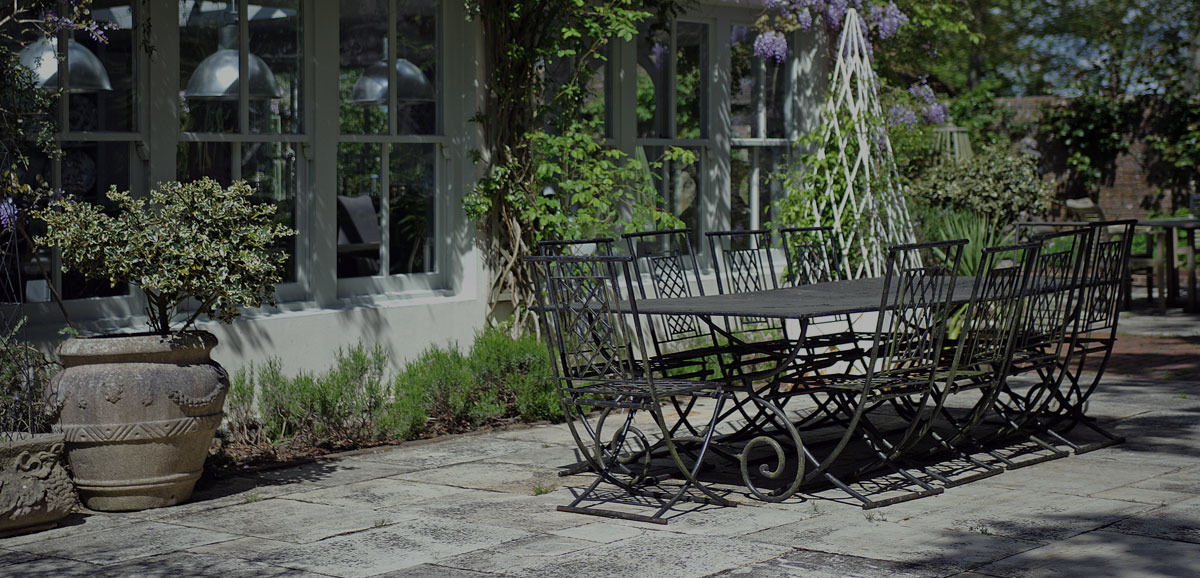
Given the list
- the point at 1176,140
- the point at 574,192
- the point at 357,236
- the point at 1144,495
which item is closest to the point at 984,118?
the point at 1176,140

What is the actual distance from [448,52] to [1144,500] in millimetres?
4823

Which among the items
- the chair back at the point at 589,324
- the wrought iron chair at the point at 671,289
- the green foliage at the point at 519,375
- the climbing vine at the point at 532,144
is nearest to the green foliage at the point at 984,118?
the wrought iron chair at the point at 671,289

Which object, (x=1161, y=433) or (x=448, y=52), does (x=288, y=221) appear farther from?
(x=1161, y=433)

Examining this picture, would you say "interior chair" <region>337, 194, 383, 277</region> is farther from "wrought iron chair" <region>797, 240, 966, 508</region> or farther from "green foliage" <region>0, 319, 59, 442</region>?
"wrought iron chair" <region>797, 240, 966, 508</region>

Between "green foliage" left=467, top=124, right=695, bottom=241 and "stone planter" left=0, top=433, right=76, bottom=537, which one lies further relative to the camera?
"green foliage" left=467, top=124, right=695, bottom=241

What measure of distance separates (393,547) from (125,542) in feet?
3.31

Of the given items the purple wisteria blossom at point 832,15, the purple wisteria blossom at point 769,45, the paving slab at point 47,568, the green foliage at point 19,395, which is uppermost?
the purple wisteria blossom at point 832,15

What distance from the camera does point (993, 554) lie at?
15.4 feet

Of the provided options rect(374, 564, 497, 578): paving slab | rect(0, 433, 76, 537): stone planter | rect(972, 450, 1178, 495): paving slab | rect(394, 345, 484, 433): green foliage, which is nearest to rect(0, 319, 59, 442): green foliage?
rect(0, 433, 76, 537): stone planter

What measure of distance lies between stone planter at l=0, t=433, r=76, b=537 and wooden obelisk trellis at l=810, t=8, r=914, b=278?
20.2ft

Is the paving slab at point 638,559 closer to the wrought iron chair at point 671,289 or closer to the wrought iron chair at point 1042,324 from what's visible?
the wrought iron chair at point 671,289

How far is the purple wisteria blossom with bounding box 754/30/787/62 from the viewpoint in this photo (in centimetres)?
1048

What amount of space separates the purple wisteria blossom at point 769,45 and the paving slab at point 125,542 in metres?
6.54

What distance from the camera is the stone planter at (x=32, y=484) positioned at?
5.11 metres
